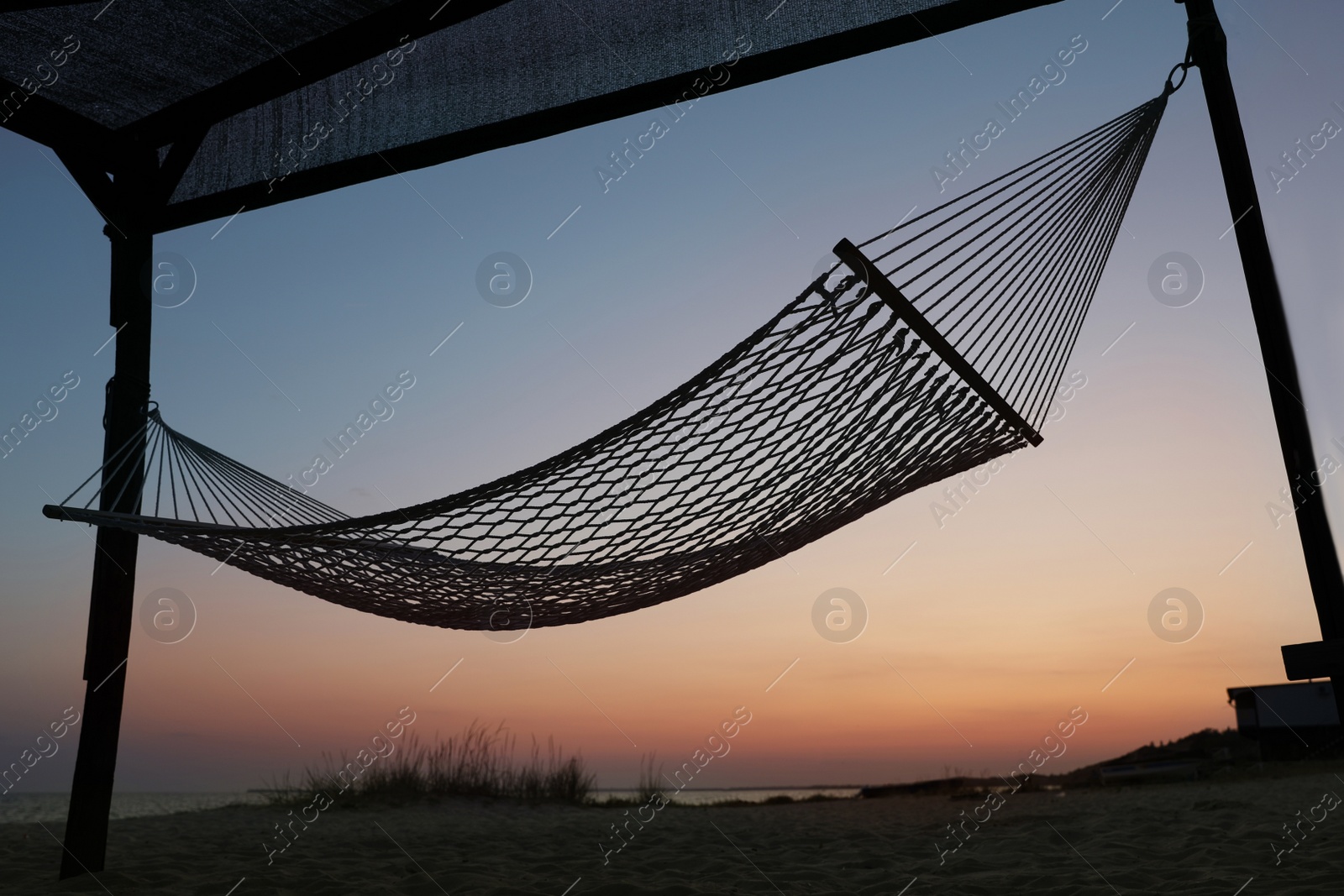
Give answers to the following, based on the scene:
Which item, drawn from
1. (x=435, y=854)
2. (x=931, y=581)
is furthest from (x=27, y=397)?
(x=931, y=581)

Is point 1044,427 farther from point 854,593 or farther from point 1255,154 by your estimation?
point 854,593

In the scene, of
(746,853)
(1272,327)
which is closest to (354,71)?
(1272,327)

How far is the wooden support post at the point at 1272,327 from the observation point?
1596 mm

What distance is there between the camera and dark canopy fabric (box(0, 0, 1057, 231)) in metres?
2.36

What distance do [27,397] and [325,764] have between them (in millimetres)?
3265

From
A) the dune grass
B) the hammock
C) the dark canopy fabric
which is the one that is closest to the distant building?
the dune grass

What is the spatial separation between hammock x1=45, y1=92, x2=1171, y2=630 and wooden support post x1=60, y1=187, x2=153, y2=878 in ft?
0.87

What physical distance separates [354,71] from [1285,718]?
7250mm

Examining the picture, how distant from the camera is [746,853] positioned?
3033 mm

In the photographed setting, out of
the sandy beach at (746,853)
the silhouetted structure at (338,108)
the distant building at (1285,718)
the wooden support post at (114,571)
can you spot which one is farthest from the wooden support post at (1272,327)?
the distant building at (1285,718)

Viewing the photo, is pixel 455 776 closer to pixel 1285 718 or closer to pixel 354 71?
pixel 354 71

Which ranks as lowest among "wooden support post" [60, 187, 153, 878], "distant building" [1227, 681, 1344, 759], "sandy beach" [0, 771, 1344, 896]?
"distant building" [1227, 681, 1344, 759]

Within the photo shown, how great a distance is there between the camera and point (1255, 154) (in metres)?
2.28

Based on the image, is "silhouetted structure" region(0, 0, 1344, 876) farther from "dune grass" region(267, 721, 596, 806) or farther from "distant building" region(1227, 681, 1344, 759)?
"distant building" region(1227, 681, 1344, 759)
